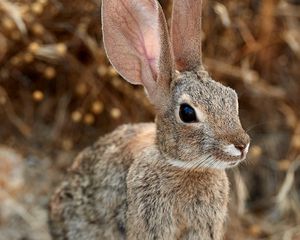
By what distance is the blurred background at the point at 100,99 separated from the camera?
4707 mm

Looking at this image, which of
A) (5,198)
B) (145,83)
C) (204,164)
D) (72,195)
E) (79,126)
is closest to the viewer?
(204,164)

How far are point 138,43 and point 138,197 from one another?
2.22 ft

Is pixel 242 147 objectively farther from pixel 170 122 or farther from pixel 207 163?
pixel 170 122

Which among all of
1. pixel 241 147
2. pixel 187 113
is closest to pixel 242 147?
pixel 241 147

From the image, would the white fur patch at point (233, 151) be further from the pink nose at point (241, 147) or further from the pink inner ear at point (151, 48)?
the pink inner ear at point (151, 48)

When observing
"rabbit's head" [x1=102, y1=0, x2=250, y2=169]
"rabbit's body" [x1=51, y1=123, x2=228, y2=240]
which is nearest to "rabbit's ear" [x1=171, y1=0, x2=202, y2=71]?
"rabbit's head" [x1=102, y1=0, x2=250, y2=169]

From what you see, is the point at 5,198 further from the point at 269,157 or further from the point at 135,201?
the point at 269,157

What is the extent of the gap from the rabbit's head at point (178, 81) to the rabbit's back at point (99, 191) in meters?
0.37

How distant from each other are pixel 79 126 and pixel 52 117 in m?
0.19

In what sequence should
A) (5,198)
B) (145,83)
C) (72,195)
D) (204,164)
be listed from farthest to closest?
(5,198)
(72,195)
(145,83)
(204,164)

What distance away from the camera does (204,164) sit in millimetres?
3385

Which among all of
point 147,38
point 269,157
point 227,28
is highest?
Result: point 147,38

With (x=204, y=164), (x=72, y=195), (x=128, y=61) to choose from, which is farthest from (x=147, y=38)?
(x=72, y=195)

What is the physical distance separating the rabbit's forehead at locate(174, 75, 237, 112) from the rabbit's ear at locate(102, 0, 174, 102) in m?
0.11
